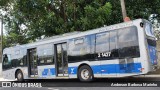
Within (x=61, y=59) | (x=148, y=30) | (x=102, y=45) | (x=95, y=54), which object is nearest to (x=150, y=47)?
(x=148, y=30)

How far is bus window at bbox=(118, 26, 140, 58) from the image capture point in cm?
1573

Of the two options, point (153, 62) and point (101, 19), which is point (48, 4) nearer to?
point (101, 19)

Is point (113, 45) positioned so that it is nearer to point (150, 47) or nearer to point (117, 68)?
point (117, 68)

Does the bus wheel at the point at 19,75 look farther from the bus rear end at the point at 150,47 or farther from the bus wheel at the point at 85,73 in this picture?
the bus rear end at the point at 150,47

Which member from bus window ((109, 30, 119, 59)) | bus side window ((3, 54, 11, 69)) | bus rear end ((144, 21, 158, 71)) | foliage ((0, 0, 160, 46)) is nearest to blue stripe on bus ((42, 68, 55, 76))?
foliage ((0, 0, 160, 46))

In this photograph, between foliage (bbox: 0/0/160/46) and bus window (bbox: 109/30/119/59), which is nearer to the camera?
bus window (bbox: 109/30/119/59)

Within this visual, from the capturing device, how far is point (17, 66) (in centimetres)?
2372

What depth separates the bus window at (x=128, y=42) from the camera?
15.7 metres

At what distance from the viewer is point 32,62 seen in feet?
73.6

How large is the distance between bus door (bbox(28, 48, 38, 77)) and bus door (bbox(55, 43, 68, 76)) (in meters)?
2.54

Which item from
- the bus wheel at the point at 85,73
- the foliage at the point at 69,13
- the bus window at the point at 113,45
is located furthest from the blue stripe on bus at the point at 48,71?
the bus window at the point at 113,45

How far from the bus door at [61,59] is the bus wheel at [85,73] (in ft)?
4.10

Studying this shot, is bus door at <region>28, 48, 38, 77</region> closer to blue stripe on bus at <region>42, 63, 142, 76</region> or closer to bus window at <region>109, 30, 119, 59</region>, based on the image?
blue stripe on bus at <region>42, 63, 142, 76</region>

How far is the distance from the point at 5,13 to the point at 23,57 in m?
5.85
